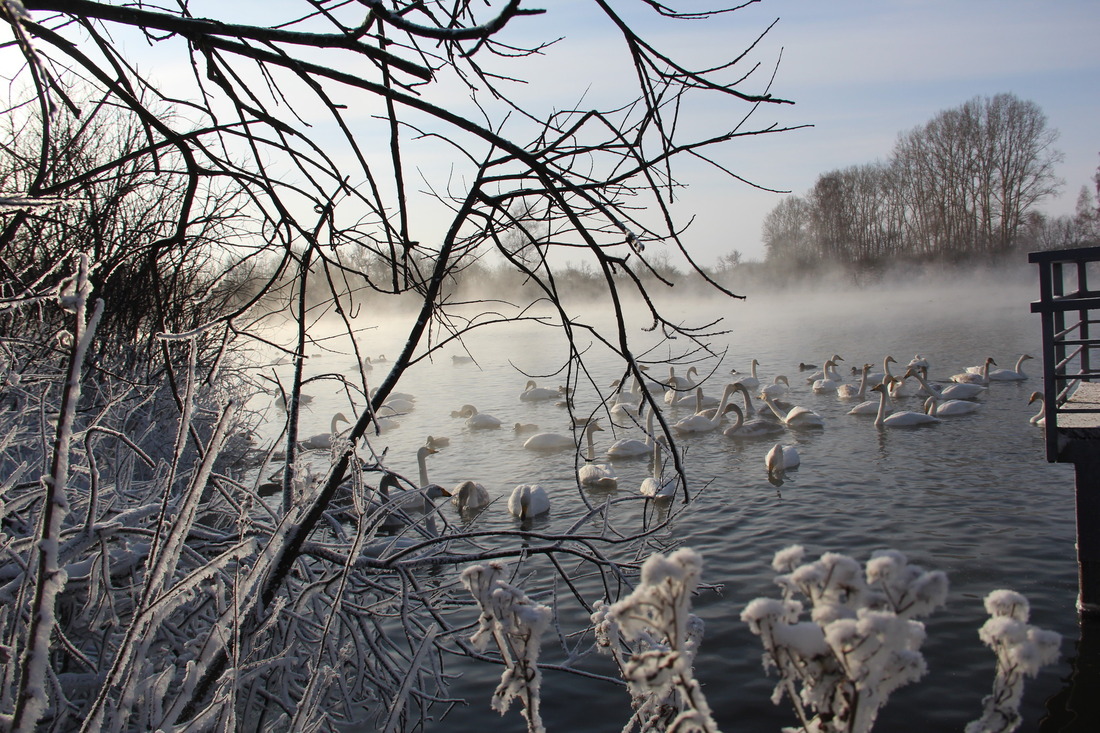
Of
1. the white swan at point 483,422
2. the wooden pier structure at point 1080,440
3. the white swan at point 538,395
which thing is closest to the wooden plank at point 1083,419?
the wooden pier structure at point 1080,440

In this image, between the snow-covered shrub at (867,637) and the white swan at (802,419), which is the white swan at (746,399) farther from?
the snow-covered shrub at (867,637)

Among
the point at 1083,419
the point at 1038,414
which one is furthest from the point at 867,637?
the point at 1038,414

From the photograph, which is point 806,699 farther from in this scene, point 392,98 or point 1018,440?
point 1018,440

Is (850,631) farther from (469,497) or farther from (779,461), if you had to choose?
(779,461)

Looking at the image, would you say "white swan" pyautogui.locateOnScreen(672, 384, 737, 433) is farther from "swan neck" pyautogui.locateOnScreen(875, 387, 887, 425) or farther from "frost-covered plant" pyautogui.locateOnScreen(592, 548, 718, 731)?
"frost-covered plant" pyautogui.locateOnScreen(592, 548, 718, 731)

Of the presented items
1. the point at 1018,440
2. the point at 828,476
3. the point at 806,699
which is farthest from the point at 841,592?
the point at 1018,440

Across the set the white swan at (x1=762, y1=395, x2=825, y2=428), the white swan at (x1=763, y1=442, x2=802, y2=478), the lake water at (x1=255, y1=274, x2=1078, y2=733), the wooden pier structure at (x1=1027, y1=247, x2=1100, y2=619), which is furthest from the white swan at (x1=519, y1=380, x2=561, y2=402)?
the wooden pier structure at (x1=1027, y1=247, x2=1100, y2=619)

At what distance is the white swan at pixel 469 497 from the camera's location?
997cm

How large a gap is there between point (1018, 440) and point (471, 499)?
8.13 metres

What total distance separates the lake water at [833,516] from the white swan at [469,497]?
0.19m

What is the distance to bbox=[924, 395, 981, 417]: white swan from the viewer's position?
13.8 metres

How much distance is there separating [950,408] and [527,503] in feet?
28.3

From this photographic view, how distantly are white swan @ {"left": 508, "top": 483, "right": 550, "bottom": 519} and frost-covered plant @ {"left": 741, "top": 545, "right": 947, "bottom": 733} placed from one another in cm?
855

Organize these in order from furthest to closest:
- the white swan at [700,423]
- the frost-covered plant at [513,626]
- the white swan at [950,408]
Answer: the white swan at [700,423] < the white swan at [950,408] < the frost-covered plant at [513,626]
